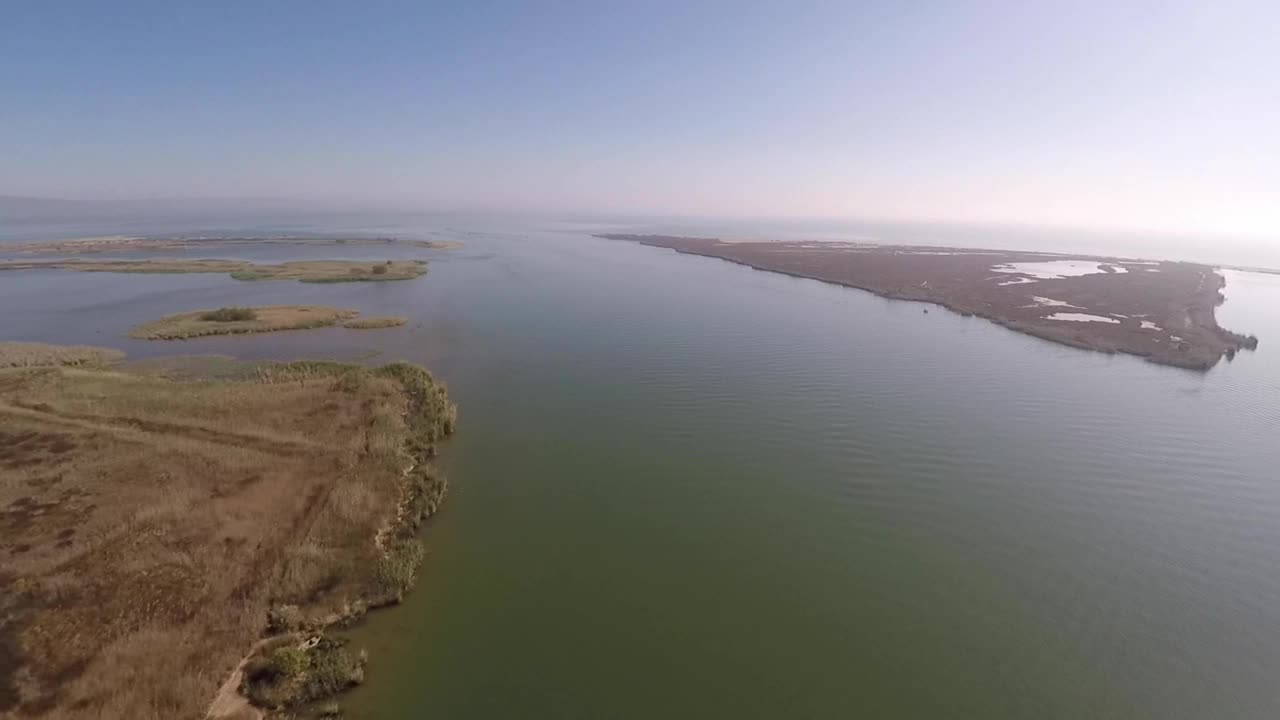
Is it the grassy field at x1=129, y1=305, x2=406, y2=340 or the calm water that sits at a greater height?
the grassy field at x1=129, y1=305, x2=406, y2=340

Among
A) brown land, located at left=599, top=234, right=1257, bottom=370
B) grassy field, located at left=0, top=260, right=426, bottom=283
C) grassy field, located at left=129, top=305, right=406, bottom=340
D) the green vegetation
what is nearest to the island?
grassy field, located at left=0, top=260, right=426, bottom=283

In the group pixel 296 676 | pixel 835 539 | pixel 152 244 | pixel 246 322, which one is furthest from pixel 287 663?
Answer: pixel 152 244

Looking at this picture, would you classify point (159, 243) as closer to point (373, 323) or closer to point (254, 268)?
point (254, 268)

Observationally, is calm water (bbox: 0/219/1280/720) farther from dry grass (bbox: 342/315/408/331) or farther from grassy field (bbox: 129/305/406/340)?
dry grass (bbox: 342/315/408/331)

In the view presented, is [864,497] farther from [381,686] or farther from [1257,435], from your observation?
[1257,435]

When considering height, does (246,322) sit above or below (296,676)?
above

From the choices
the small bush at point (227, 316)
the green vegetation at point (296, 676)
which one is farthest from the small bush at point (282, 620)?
the small bush at point (227, 316)

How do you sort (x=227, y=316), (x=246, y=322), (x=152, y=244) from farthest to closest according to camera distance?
1. (x=152, y=244)
2. (x=227, y=316)
3. (x=246, y=322)
